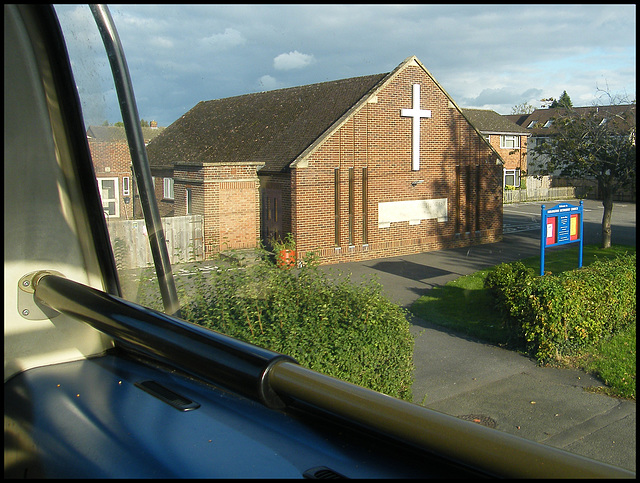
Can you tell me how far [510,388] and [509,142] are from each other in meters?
2.24

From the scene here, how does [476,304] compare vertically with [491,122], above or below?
below

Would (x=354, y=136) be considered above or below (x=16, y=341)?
above

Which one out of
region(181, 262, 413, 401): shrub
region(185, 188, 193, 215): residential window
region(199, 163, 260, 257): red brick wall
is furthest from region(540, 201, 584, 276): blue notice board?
region(185, 188, 193, 215): residential window

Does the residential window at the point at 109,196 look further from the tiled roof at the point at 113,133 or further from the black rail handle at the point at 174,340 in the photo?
the black rail handle at the point at 174,340

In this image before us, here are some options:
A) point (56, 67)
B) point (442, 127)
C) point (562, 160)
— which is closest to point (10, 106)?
point (56, 67)

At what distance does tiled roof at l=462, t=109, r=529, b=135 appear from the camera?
193 centimetres

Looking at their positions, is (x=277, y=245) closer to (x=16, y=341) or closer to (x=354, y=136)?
(x=16, y=341)

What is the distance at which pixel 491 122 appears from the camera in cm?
240

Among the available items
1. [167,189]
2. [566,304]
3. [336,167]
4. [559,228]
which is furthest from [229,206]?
[336,167]

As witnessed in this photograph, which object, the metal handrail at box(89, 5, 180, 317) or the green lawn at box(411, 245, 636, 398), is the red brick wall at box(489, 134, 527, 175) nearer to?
the metal handrail at box(89, 5, 180, 317)

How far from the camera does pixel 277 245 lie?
315 centimetres

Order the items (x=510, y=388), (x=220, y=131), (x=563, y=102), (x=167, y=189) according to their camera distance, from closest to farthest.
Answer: (x=563, y=102)
(x=167, y=189)
(x=220, y=131)
(x=510, y=388)

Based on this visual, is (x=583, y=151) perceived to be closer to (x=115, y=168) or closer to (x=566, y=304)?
(x=115, y=168)

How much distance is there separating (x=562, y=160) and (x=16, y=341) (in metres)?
1.66
